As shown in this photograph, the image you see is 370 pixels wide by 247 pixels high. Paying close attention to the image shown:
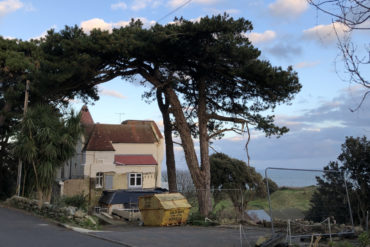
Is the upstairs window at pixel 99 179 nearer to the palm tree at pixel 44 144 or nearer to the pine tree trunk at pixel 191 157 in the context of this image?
the palm tree at pixel 44 144

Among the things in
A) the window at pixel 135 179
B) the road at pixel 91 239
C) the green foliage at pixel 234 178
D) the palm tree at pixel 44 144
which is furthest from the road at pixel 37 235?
the green foliage at pixel 234 178

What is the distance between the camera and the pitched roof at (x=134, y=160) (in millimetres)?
40375

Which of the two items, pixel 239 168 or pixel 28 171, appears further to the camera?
pixel 239 168

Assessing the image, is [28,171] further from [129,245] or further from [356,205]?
[356,205]

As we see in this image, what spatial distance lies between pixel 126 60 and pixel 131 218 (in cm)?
982

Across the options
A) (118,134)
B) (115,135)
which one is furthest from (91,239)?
(118,134)

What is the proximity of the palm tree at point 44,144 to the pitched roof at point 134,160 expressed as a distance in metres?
21.3

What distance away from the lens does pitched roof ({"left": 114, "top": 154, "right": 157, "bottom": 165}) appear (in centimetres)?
4038

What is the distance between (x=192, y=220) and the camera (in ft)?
55.5

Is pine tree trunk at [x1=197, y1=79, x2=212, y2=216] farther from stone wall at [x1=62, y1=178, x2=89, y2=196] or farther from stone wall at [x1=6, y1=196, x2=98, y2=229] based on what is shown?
stone wall at [x1=62, y1=178, x2=89, y2=196]

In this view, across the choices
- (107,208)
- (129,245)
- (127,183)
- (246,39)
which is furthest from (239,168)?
(129,245)

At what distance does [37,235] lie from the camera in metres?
10.9

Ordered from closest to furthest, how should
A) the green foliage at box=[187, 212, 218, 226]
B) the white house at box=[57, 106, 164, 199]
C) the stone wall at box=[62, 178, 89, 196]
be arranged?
1. the green foliage at box=[187, 212, 218, 226]
2. the stone wall at box=[62, 178, 89, 196]
3. the white house at box=[57, 106, 164, 199]

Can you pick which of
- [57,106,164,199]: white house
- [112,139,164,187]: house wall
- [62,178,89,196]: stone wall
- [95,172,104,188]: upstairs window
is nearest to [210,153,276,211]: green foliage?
[112,139,164,187]: house wall
